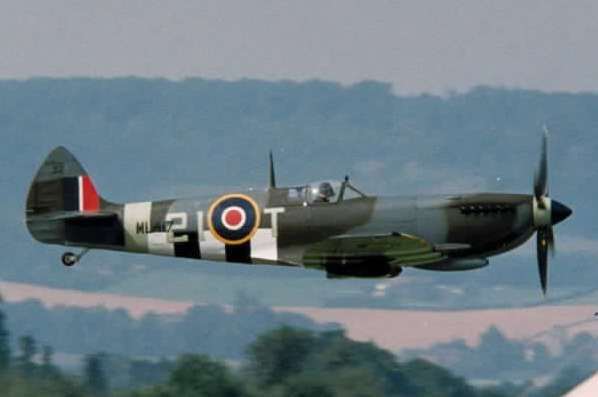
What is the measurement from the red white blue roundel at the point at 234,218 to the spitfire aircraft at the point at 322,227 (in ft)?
0.05

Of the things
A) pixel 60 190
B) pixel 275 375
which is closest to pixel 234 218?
pixel 60 190

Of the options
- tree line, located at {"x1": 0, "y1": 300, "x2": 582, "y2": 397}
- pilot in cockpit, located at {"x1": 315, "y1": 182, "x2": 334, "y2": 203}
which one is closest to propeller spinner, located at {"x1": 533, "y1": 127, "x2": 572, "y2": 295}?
pilot in cockpit, located at {"x1": 315, "y1": 182, "x2": 334, "y2": 203}

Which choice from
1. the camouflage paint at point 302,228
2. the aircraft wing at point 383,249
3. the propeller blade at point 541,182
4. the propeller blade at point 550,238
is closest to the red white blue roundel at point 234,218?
the camouflage paint at point 302,228

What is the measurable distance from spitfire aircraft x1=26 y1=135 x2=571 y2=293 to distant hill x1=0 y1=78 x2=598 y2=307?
11935 mm

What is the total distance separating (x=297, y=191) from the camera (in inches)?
1729

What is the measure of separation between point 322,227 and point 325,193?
1.77 feet

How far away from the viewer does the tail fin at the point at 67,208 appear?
45.1m

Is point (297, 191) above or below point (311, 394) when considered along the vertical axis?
above

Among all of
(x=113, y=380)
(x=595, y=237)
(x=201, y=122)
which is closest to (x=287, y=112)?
(x=201, y=122)

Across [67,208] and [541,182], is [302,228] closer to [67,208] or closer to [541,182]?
[541,182]

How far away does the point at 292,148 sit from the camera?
69.0m

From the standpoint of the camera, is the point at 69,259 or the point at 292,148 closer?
the point at 69,259

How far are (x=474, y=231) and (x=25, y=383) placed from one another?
9027 millimetres

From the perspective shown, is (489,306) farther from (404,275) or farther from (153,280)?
(153,280)
